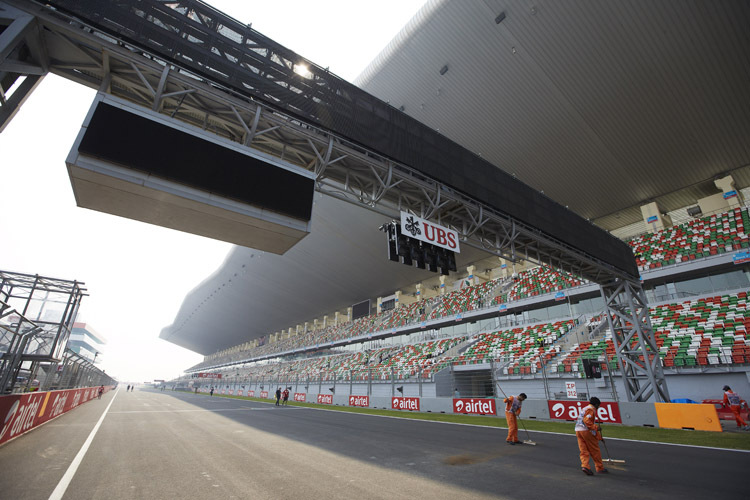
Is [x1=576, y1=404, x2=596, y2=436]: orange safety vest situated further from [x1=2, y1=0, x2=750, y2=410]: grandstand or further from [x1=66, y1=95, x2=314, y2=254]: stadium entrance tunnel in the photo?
[x1=66, y1=95, x2=314, y2=254]: stadium entrance tunnel

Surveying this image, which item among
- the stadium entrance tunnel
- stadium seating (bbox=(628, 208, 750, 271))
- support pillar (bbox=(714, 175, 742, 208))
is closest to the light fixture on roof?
the stadium entrance tunnel

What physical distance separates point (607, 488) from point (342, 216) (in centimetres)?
2460

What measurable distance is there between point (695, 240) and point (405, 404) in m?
19.9

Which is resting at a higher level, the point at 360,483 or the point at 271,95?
the point at 271,95

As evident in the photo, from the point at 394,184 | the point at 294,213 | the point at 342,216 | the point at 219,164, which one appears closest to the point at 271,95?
the point at 219,164

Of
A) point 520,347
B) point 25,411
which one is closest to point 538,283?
point 520,347

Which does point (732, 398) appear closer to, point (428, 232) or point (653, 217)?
point (428, 232)

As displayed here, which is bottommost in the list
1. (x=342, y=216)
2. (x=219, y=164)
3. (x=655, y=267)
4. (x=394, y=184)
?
(x=219, y=164)

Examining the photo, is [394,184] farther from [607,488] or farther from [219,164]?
[607,488]

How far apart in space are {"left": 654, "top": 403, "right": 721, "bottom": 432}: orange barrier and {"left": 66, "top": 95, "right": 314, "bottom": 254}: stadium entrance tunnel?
42.9 ft

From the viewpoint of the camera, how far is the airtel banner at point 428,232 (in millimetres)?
8562

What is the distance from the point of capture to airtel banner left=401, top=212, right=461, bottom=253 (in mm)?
8562

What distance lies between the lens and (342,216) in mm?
27578

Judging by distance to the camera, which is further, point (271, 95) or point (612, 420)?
point (612, 420)
